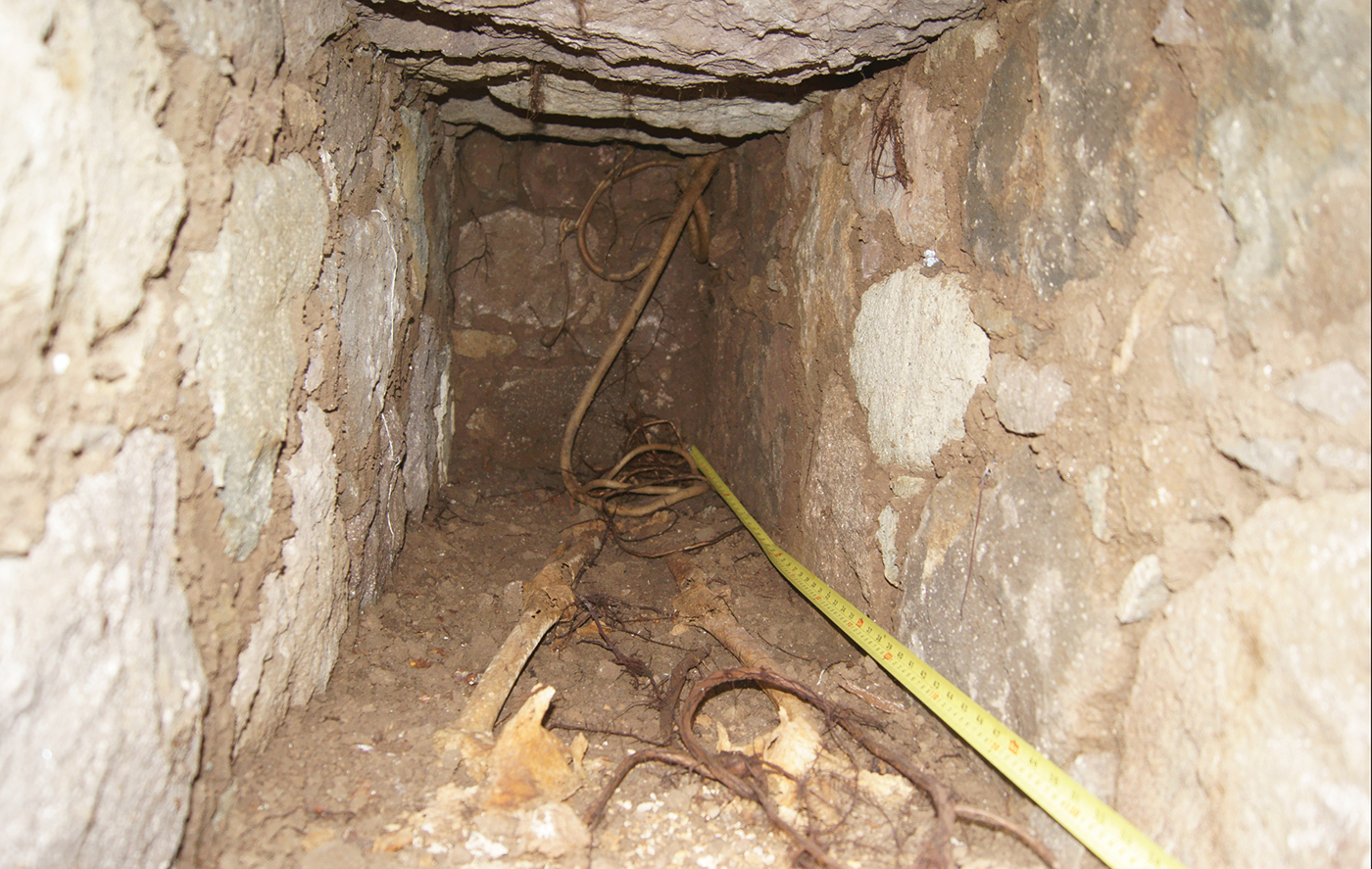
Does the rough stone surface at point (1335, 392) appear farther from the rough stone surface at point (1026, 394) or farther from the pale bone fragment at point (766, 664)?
the pale bone fragment at point (766, 664)

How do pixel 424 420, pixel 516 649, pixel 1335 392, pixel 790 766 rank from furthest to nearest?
pixel 424 420 < pixel 516 649 < pixel 790 766 < pixel 1335 392

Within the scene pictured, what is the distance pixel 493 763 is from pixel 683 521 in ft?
4.93

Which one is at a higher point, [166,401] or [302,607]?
[166,401]

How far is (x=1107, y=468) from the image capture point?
1.15 metres

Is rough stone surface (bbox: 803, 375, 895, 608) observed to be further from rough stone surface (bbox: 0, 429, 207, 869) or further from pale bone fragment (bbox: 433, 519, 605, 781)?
rough stone surface (bbox: 0, 429, 207, 869)

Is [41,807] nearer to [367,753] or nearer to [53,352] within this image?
[53,352]

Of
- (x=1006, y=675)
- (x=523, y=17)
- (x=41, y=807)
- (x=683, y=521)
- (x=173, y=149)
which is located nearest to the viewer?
(x=41, y=807)

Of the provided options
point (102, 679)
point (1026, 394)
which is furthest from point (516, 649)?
point (1026, 394)

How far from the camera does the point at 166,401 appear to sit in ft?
3.46

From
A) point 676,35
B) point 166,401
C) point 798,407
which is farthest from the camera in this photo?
point 798,407

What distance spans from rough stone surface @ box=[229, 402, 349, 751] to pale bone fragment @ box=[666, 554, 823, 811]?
0.82m

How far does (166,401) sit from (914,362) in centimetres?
130

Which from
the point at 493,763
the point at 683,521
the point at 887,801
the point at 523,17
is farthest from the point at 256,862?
the point at 683,521

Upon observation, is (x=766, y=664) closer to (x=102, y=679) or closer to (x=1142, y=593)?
(x=1142, y=593)
